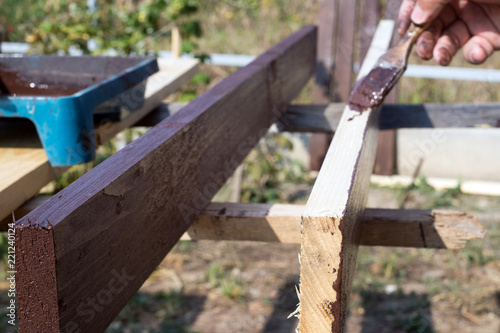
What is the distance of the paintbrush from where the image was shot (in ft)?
4.88

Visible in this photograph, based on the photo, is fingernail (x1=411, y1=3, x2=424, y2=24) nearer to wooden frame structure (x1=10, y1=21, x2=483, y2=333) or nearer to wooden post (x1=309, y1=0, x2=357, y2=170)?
wooden frame structure (x1=10, y1=21, x2=483, y2=333)

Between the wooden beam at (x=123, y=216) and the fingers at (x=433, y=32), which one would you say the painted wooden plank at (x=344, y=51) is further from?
the wooden beam at (x=123, y=216)

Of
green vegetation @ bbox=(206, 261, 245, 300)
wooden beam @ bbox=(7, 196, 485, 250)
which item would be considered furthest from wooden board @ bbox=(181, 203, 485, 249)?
green vegetation @ bbox=(206, 261, 245, 300)

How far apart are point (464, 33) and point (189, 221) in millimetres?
1250

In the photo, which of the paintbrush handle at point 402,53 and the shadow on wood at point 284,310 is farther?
the shadow on wood at point 284,310

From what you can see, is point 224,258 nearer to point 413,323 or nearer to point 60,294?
point 413,323

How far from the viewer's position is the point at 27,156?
4.82ft

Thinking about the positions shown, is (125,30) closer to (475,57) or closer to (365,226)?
(475,57)

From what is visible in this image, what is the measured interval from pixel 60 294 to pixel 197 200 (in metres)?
0.61

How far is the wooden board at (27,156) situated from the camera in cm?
128

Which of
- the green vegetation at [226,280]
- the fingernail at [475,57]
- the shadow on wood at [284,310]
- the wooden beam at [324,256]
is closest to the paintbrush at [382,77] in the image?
the fingernail at [475,57]

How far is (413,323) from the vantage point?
9.89 ft

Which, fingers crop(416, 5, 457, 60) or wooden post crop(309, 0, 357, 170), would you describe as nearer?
fingers crop(416, 5, 457, 60)

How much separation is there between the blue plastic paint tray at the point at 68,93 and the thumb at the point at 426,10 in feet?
2.88
